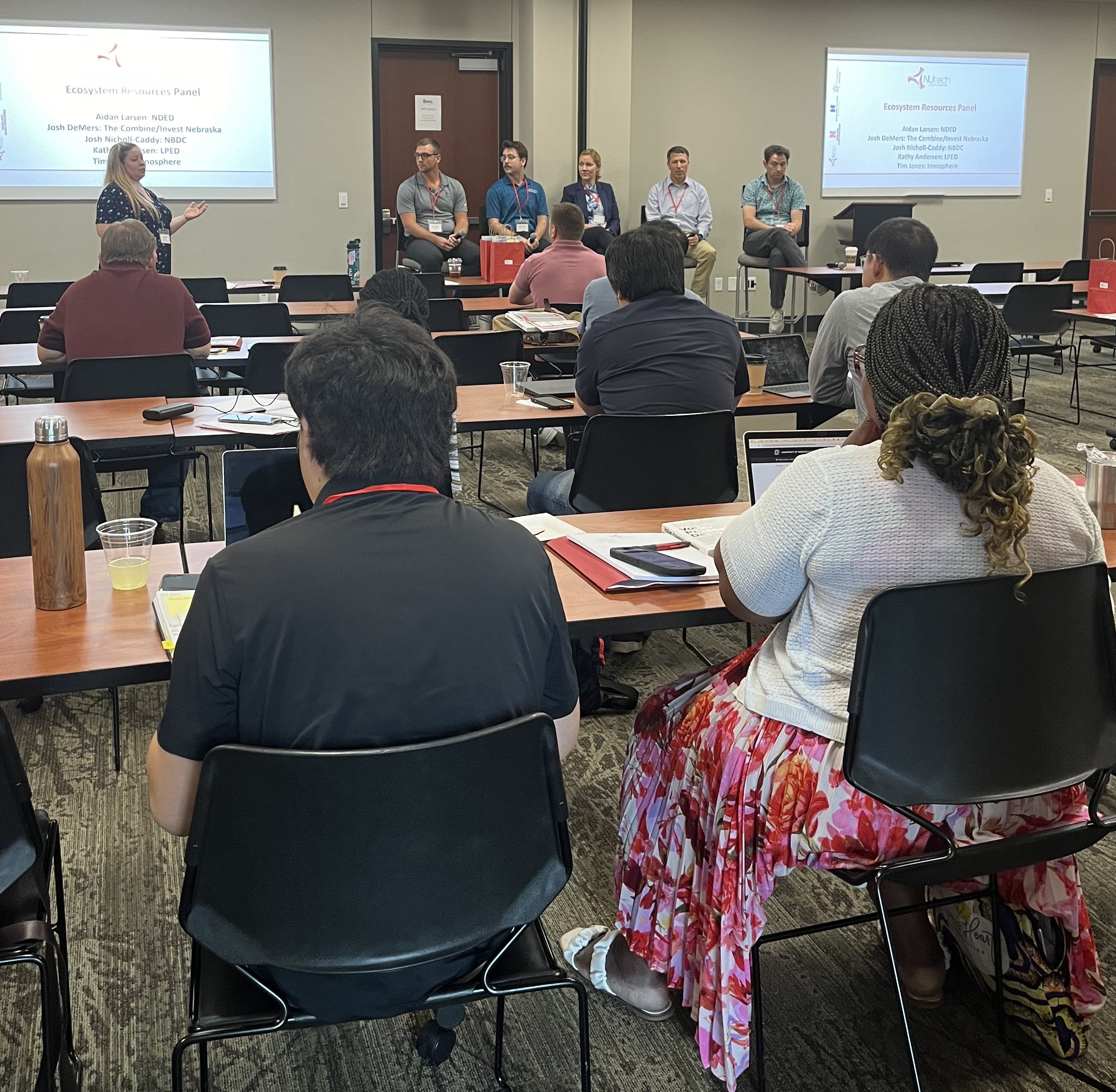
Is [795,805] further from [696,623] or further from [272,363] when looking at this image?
[272,363]

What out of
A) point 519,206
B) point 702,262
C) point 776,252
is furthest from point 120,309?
point 776,252

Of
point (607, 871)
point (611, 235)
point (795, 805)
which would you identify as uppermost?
point (611, 235)

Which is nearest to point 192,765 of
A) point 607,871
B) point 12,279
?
point 607,871

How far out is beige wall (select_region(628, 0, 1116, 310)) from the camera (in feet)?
36.0

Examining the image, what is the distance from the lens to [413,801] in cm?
127

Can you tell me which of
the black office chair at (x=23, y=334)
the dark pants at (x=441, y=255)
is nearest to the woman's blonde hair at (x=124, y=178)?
the black office chair at (x=23, y=334)

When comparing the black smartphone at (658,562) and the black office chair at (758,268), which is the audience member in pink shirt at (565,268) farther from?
the black office chair at (758,268)

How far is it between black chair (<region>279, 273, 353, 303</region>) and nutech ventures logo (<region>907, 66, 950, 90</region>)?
699cm

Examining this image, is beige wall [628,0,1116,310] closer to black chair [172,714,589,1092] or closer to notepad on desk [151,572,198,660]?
notepad on desk [151,572,198,660]

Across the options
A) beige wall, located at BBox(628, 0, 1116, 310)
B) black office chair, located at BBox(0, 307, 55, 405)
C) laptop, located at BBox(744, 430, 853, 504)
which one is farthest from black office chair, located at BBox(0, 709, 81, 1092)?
beige wall, located at BBox(628, 0, 1116, 310)

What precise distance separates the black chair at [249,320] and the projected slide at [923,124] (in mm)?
7370

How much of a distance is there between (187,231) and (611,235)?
360 cm

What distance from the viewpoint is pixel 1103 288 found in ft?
21.9

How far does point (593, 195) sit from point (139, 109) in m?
3.70
